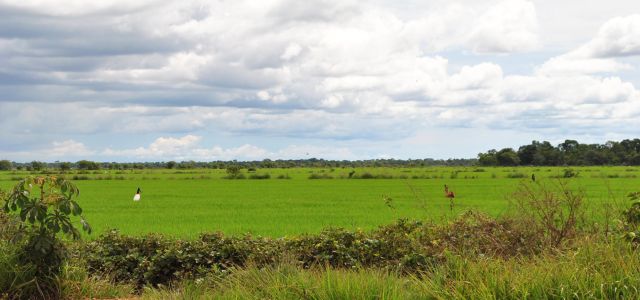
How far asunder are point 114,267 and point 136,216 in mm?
16507

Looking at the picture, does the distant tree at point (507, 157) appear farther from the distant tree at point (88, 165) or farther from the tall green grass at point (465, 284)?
the tall green grass at point (465, 284)

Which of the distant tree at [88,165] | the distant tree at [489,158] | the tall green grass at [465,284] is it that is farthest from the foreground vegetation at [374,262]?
the distant tree at [489,158]

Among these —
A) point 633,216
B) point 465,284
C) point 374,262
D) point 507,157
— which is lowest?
point 374,262

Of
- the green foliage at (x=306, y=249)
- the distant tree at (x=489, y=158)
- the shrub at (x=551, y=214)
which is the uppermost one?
the distant tree at (x=489, y=158)

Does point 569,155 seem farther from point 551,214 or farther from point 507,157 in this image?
point 551,214

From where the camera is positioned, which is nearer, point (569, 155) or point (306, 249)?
point (306, 249)

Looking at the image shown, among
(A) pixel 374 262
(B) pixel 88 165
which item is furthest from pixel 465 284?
(B) pixel 88 165

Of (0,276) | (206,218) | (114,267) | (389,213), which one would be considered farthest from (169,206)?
(0,276)

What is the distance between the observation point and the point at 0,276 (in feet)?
29.5

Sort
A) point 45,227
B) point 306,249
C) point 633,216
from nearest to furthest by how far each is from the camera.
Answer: point 45,227
point 633,216
point 306,249

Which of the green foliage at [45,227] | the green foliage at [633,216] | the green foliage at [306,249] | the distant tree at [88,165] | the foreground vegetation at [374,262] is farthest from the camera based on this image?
the distant tree at [88,165]

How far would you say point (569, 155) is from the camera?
158 metres

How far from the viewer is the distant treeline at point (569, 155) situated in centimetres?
15525

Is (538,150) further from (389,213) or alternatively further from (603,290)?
(603,290)
